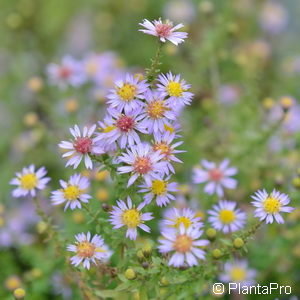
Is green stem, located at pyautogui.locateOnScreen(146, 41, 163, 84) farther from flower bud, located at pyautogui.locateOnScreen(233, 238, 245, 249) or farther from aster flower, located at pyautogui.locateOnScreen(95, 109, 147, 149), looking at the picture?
flower bud, located at pyautogui.locateOnScreen(233, 238, 245, 249)

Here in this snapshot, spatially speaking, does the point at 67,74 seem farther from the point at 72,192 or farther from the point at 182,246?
the point at 182,246

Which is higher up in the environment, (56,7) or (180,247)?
(56,7)

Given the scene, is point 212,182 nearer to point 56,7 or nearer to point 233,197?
point 233,197

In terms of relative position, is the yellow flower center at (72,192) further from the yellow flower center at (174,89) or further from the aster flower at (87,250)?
the yellow flower center at (174,89)

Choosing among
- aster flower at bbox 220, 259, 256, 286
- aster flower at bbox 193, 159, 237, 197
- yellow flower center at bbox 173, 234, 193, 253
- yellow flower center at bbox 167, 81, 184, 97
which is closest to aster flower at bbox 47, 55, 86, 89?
aster flower at bbox 193, 159, 237, 197

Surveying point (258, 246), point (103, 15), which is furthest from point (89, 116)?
point (103, 15)

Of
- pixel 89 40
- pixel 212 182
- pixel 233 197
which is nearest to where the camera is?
pixel 212 182
